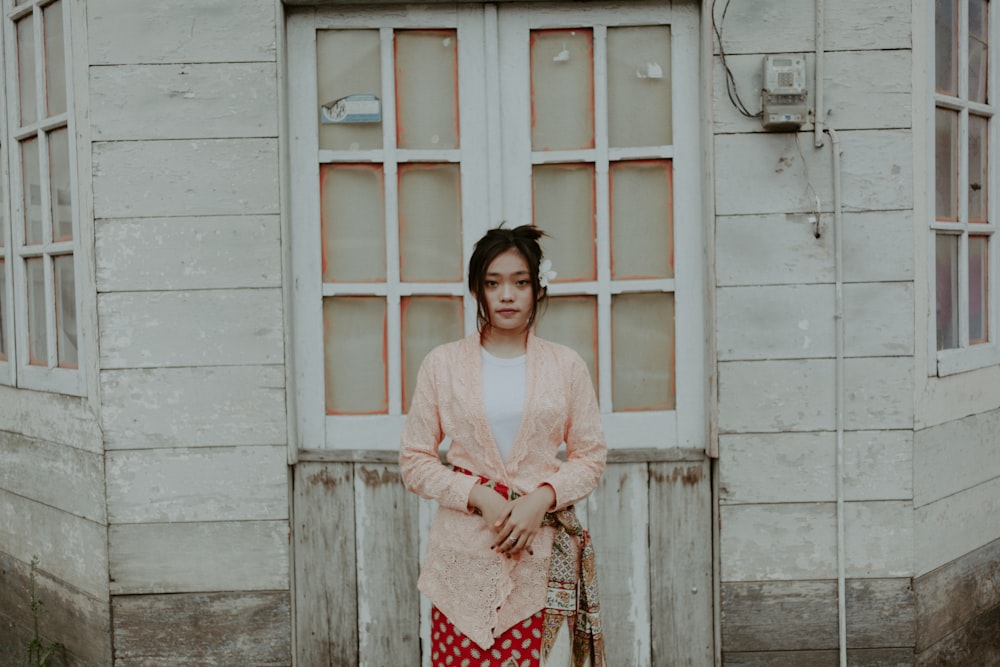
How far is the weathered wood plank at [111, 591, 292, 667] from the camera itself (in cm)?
349

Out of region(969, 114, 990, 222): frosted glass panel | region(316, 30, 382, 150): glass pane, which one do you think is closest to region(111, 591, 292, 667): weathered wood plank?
region(316, 30, 382, 150): glass pane


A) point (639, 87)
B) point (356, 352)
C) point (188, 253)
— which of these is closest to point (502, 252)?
point (356, 352)

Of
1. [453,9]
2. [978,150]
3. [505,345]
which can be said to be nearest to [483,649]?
[505,345]

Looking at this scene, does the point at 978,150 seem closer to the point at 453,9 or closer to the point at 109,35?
the point at 453,9

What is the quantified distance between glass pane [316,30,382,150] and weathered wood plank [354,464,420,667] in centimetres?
127

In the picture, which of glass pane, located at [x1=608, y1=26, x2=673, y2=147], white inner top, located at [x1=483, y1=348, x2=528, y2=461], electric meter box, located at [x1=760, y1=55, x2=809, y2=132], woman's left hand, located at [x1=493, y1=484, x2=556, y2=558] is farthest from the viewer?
glass pane, located at [x1=608, y1=26, x2=673, y2=147]

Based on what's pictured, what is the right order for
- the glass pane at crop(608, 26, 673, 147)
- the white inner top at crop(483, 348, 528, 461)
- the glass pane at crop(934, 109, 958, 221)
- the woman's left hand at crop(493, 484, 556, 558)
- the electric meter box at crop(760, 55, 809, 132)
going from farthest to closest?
the glass pane at crop(934, 109, 958, 221)
the glass pane at crop(608, 26, 673, 147)
the electric meter box at crop(760, 55, 809, 132)
the white inner top at crop(483, 348, 528, 461)
the woman's left hand at crop(493, 484, 556, 558)

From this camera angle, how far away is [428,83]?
3.51m

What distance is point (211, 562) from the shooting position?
3.49 m

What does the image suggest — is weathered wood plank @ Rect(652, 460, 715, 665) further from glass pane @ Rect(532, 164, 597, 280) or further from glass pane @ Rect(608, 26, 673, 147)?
glass pane @ Rect(608, 26, 673, 147)

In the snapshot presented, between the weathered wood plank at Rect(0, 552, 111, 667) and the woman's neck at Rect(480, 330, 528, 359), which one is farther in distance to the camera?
the weathered wood plank at Rect(0, 552, 111, 667)

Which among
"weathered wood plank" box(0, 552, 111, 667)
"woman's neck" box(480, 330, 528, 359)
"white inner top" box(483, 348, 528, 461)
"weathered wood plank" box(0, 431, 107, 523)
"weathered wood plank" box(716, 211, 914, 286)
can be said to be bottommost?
"weathered wood plank" box(0, 552, 111, 667)

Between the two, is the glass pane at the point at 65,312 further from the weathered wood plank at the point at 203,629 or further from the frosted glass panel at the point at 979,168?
the frosted glass panel at the point at 979,168

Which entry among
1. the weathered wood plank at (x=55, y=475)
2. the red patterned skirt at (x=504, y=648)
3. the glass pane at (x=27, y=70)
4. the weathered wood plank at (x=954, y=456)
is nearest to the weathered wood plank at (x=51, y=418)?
the weathered wood plank at (x=55, y=475)
